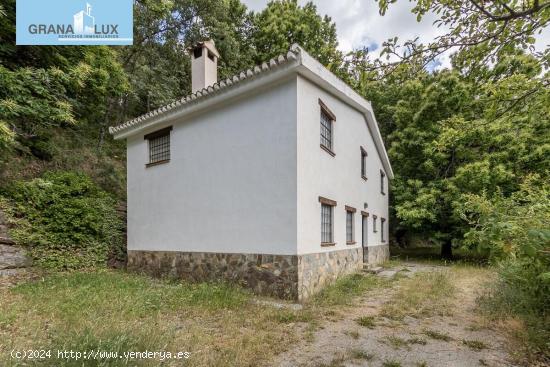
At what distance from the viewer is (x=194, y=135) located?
860cm

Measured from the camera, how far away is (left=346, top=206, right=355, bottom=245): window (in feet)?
32.3

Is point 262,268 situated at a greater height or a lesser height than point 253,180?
lesser

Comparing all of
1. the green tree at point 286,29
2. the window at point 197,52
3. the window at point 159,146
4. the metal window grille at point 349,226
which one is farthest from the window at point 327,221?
the green tree at point 286,29

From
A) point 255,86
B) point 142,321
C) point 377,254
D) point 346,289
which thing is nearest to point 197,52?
point 255,86

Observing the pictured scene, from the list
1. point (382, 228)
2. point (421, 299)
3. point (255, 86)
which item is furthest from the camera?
point (382, 228)

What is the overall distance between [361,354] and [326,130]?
19.1ft

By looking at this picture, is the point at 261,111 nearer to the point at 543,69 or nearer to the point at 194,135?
the point at 194,135

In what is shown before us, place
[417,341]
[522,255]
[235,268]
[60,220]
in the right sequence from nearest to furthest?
[522,255] → [417,341] → [235,268] → [60,220]

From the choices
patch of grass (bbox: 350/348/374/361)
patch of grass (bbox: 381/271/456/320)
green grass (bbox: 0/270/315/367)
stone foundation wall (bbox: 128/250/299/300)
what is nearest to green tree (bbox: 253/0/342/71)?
stone foundation wall (bbox: 128/250/299/300)

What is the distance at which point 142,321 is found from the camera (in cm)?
492

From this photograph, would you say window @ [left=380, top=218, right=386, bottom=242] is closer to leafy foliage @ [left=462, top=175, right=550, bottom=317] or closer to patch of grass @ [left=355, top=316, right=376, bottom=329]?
leafy foliage @ [left=462, top=175, right=550, bottom=317]

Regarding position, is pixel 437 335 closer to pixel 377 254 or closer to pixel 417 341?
pixel 417 341

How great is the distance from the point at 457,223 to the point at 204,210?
40.1 feet

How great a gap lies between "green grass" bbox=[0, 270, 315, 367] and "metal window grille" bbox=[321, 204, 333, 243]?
255cm
